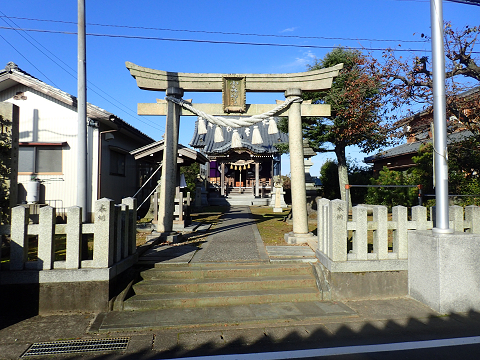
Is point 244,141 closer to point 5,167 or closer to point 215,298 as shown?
point 5,167

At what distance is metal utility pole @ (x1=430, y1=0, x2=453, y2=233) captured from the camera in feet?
16.7

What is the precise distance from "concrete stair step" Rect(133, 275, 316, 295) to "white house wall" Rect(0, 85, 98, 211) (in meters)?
7.71

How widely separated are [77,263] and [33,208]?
16.5 feet

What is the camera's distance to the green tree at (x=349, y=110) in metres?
10.8

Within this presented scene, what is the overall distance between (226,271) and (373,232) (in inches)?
112

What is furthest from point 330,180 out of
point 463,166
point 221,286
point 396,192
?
point 221,286

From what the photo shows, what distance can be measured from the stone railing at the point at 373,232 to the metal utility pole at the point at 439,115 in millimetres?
643

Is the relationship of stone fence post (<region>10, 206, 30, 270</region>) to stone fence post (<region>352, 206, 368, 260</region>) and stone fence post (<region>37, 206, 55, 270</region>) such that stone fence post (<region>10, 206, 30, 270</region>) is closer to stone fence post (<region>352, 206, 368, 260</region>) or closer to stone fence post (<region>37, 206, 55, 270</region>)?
stone fence post (<region>37, 206, 55, 270</region>)

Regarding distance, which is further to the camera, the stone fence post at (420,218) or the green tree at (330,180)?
the green tree at (330,180)

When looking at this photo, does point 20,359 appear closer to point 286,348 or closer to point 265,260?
point 286,348

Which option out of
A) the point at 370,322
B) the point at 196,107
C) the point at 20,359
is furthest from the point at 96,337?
the point at 196,107

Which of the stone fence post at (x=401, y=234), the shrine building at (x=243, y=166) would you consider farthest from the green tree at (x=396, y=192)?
the shrine building at (x=243, y=166)

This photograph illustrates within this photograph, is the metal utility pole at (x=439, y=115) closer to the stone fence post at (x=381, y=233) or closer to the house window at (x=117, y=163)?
the stone fence post at (x=381, y=233)

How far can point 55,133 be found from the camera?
11633mm
